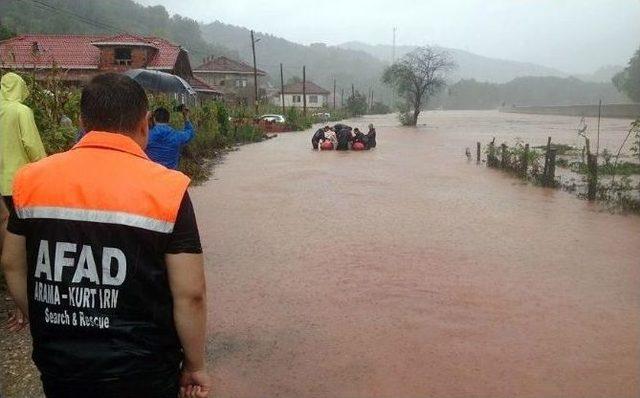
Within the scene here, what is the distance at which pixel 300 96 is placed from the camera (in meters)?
84.2

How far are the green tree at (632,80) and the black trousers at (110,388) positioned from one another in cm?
8253

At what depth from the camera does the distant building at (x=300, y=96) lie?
84.1m

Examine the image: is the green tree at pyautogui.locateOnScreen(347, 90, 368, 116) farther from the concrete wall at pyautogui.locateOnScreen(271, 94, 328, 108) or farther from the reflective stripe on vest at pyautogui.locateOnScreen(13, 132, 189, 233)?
the reflective stripe on vest at pyautogui.locateOnScreen(13, 132, 189, 233)

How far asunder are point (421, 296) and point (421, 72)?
162ft

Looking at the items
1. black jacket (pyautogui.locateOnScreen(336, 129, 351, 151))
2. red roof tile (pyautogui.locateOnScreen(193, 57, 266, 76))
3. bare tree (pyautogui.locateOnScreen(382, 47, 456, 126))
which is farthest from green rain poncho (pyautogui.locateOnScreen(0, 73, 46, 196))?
red roof tile (pyautogui.locateOnScreen(193, 57, 266, 76))

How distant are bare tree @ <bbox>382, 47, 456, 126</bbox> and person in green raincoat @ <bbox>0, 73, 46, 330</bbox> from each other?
48.8 m

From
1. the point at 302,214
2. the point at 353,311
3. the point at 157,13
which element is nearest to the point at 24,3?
the point at 157,13

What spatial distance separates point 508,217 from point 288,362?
6.52 metres

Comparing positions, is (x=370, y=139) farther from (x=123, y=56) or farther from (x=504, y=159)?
(x=123, y=56)

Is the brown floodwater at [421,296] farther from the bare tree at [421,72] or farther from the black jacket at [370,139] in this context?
the bare tree at [421,72]

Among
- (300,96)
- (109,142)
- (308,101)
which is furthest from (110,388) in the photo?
(308,101)

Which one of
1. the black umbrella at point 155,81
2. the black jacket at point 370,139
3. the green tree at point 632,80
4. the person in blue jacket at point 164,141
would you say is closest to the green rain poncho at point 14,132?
the person in blue jacket at point 164,141

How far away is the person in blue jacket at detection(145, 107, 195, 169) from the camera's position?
5172 mm

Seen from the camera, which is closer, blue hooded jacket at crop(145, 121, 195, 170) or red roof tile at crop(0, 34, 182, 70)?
blue hooded jacket at crop(145, 121, 195, 170)
